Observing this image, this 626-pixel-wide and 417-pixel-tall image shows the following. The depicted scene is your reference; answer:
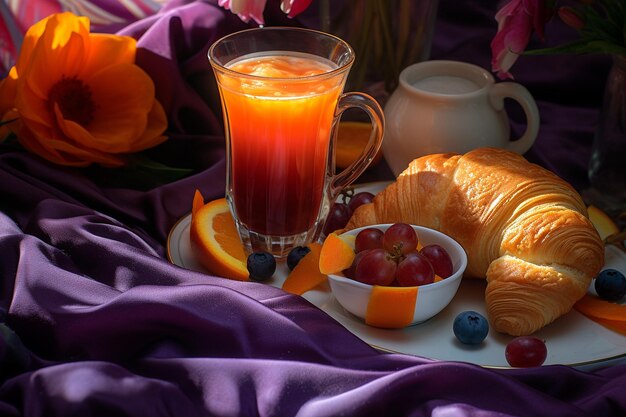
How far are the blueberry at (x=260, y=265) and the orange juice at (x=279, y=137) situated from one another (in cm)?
12

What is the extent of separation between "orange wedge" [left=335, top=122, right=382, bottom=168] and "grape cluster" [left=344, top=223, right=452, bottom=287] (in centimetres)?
47

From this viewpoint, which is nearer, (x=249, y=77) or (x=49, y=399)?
(x=49, y=399)

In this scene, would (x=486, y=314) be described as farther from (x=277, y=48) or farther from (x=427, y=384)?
(x=277, y=48)

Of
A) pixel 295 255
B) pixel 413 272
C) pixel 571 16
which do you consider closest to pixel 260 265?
pixel 295 255

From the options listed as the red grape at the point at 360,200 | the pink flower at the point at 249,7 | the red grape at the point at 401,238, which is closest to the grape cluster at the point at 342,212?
the red grape at the point at 360,200

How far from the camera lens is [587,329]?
1.50 meters

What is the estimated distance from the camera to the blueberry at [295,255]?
5.41 feet

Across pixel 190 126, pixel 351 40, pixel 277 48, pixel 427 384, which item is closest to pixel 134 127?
pixel 190 126

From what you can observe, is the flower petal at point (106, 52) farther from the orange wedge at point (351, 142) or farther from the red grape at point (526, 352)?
the red grape at point (526, 352)

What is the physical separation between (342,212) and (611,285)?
0.51 m

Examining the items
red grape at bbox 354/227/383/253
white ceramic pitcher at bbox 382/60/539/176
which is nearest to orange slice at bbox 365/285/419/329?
red grape at bbox 354/227/383/253

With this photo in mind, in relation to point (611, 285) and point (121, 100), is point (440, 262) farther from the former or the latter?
point (121, 100)

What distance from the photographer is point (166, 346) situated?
1.35 metres

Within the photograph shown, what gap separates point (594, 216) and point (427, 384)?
70cm
